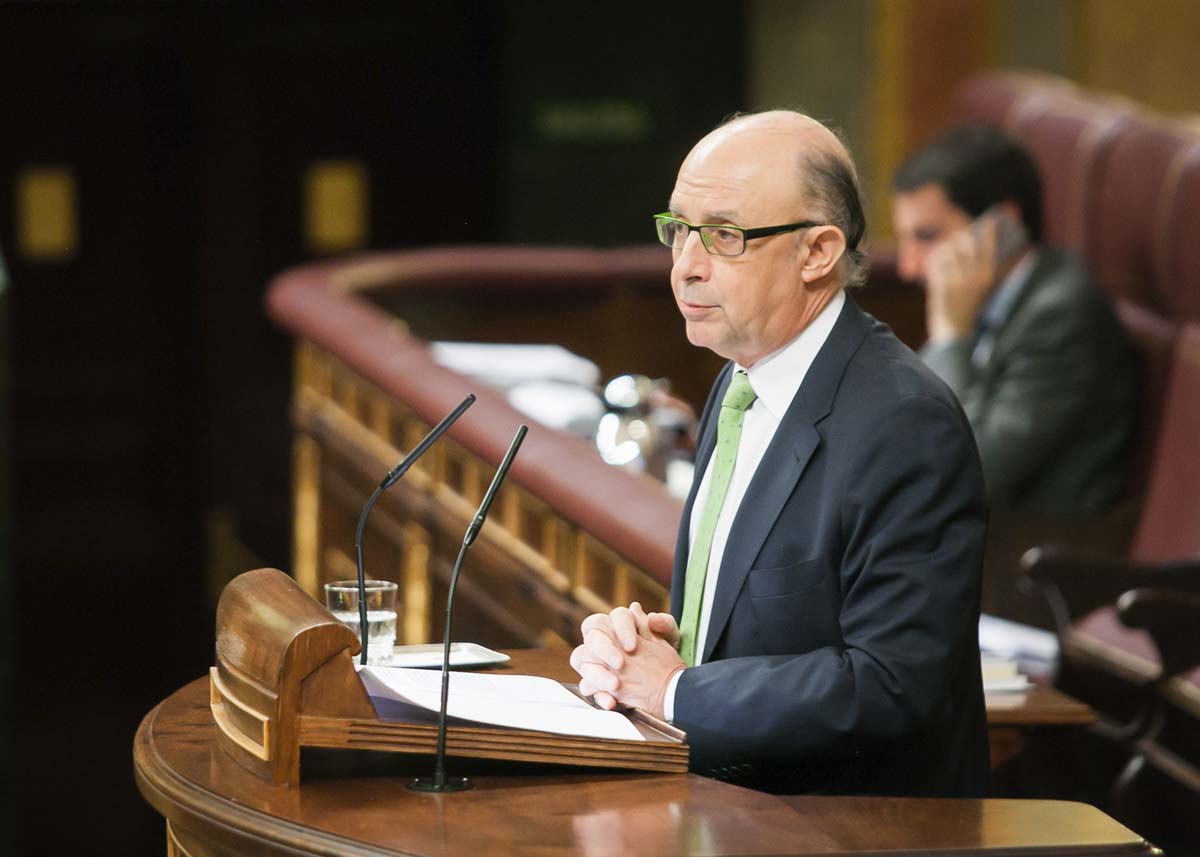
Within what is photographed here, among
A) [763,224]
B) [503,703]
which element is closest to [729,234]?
[763,224]

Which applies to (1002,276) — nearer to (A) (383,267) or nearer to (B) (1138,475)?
(B) (1138,475)

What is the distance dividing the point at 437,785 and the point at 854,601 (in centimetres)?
45

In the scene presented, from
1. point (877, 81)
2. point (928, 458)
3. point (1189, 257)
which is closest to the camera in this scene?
point (928, 458)

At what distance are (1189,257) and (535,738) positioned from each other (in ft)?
9.47

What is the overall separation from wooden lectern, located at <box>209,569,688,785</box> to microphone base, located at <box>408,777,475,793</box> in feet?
0.09

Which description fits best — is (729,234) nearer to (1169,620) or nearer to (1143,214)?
(1169,620)

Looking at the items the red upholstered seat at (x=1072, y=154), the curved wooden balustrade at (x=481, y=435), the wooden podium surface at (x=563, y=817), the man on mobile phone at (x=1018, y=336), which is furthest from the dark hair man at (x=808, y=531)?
the red upholstered seat at (x=1072, y=154)

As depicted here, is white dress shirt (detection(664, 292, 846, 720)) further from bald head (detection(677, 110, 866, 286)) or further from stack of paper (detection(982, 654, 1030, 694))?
stack of paper (detection(982, 654, 1030, 694))

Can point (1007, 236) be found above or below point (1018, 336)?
above

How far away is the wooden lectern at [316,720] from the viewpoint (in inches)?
66.1

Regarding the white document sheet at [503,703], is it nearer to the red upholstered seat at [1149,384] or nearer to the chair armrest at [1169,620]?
the chair armrest at [1169,620]

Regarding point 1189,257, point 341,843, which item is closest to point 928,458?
point 341,843

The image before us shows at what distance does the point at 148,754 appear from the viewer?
71.7 inches

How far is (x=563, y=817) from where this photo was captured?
162 centimetres
